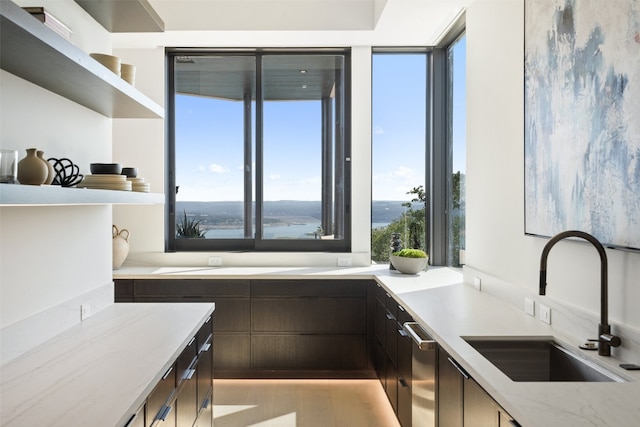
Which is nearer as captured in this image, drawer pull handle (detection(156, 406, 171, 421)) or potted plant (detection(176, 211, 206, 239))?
drawer pull handle (detection(156, 406, 171, 421))

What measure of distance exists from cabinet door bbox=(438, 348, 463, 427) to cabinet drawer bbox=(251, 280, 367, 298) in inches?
67.4

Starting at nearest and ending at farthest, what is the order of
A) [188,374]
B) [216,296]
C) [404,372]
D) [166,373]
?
[166,373] < [188,374] < [404,372] < [216,296]

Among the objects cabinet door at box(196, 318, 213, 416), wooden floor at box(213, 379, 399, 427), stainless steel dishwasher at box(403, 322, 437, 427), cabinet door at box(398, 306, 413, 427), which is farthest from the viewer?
wooden floor at box(213, 379, 399, 427)

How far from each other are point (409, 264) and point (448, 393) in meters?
1.86

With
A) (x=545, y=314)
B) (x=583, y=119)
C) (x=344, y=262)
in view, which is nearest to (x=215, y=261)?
(x=344, y=262)

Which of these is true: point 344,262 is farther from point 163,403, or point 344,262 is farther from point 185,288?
point 163,403

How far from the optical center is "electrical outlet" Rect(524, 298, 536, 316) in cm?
232

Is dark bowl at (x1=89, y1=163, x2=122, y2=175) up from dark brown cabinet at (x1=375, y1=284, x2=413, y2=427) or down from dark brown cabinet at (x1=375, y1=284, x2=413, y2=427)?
up

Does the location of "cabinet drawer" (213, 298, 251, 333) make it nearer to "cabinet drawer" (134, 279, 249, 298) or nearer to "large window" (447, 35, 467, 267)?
"cabinet drawer" (134, 279, 249, 298)

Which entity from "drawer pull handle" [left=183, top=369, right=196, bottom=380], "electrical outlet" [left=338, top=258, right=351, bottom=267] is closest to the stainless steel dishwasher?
"drawer pull handle" [left=183, top=369, right=196, bottom=380]

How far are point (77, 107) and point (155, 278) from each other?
1.79m

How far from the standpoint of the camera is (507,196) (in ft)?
8.98

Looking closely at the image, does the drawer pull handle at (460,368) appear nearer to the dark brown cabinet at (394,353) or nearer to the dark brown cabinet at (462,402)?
the dark brown cabinet at (462,402)

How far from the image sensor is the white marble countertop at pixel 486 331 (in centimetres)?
124
